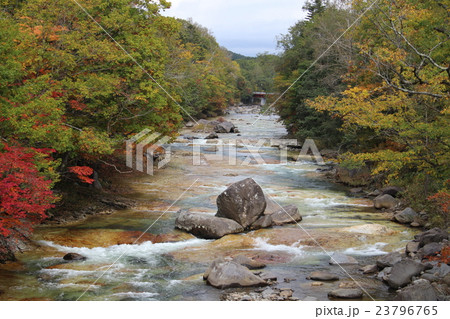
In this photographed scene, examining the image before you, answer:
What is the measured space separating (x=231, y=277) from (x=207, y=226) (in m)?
4.73

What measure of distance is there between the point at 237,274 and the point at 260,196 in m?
6.04

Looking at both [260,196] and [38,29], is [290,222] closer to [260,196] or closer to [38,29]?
[260,196]

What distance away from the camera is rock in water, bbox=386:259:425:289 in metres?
11.0

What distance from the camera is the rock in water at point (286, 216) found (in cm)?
1722

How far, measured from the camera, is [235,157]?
34.5 meters

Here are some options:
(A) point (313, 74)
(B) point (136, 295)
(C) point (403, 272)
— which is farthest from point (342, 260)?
(A) point (313, 74)

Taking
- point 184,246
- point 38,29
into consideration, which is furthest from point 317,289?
point 38,29

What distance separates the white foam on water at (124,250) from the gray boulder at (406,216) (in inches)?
308

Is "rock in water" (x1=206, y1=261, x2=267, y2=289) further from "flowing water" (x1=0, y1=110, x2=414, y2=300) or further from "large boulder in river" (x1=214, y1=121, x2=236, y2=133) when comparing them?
"large boulder in river" (x1=214, y1=121, x2=236, y2=133)

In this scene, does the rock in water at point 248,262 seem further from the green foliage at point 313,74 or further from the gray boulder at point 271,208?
the green foliage at point 313,74

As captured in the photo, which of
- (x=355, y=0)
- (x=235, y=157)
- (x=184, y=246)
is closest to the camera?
(x=184, y=246)

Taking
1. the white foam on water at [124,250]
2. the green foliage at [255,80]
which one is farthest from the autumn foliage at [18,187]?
the green foliage at [255,80]

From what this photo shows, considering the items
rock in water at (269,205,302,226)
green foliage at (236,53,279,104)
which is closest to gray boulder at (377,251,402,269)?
A: rock in water at (269,205,302,226)

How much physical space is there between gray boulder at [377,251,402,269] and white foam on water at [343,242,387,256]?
1228 mm
